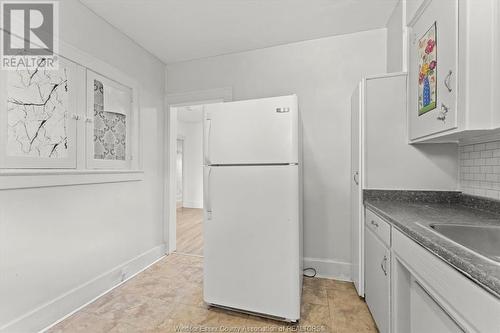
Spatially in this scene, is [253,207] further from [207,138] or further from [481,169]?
[481,169]

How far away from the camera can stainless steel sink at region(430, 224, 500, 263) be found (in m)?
1.09

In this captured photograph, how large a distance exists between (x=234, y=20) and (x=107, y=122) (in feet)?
5.01

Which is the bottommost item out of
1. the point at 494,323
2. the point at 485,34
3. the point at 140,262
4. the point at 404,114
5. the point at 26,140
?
the point at 140,262

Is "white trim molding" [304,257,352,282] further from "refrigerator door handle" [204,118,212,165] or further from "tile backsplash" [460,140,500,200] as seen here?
"refrigerator door handle" [204,118,212,165]

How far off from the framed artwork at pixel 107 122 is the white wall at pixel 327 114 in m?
1.53

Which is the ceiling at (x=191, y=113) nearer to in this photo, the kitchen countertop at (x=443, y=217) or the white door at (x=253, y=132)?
the white door at (x=253, y=132)

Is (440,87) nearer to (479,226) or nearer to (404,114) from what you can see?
(404,114)

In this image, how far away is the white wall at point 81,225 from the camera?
4.96 feet

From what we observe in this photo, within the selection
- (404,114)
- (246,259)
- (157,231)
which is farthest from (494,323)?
(157,231)

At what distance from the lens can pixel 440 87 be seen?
1.34m

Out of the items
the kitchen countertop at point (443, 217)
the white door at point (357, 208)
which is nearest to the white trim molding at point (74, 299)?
the white door at point (357, 208)

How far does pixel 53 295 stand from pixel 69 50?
1.85 m

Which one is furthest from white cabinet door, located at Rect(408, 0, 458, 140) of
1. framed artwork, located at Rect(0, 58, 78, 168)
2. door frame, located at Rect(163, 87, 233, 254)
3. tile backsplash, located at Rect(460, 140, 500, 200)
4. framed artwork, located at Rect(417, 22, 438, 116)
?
framed artwork, located at Rect(0, 58, 78, 168)

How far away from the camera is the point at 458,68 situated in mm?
1182
